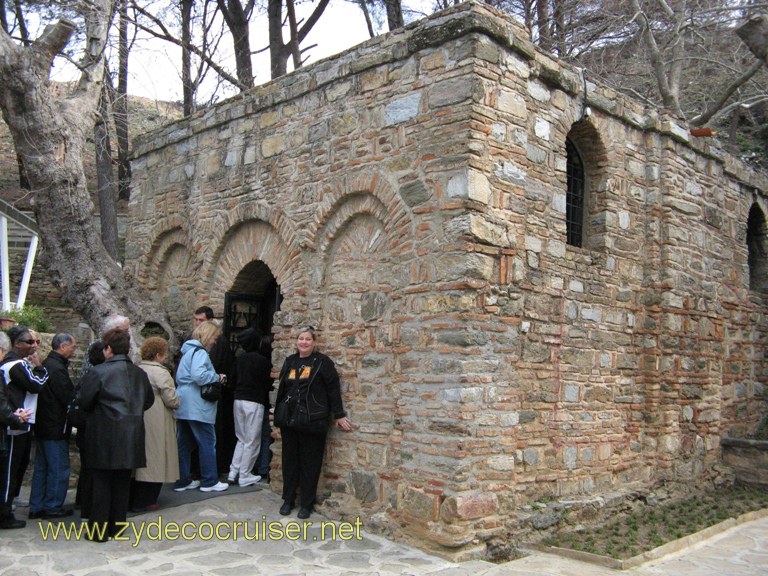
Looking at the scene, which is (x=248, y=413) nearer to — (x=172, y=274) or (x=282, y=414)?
(x=282, y=414)

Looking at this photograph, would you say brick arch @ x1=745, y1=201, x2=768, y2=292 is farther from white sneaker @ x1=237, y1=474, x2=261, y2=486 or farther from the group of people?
white sneaker @ x1=237, y1=474, x2=261, y2=486

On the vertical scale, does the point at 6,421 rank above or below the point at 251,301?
below

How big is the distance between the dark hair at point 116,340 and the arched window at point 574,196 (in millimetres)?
4248

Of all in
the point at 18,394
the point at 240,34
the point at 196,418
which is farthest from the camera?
the point at 240,34

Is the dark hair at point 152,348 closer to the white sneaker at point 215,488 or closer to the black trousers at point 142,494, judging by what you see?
the black trousers at point 142,494

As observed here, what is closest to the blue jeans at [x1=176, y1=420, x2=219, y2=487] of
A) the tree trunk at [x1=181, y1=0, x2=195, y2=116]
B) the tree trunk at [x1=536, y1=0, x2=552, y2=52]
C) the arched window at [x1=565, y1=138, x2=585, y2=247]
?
the arched window at [x1=565, y1=138, x2=585, y2=247]

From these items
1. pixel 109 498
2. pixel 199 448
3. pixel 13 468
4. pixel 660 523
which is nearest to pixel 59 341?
pixel 13 468

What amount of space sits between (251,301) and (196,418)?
195 centimetres

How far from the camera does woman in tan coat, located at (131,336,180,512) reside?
6.43 metres

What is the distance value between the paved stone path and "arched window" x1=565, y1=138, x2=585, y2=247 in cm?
304

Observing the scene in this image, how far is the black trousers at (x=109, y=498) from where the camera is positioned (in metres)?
5.64

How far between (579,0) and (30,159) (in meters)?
11.8

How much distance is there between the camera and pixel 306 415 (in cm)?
643

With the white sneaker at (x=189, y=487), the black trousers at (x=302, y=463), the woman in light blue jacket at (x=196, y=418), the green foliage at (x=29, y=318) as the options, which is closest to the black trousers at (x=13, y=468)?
the woman in light blue jacket at (x=196, y=418)
